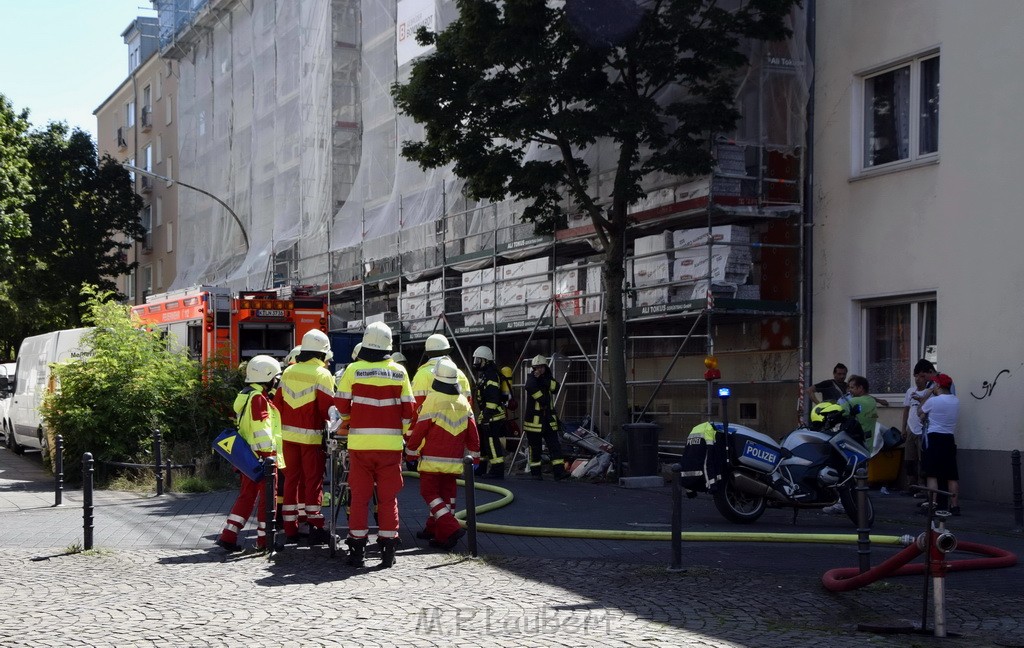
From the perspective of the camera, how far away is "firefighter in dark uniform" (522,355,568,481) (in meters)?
16.8

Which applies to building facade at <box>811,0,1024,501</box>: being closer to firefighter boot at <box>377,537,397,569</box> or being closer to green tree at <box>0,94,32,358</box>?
firefighter boot at <box>377,537,397,569</box>

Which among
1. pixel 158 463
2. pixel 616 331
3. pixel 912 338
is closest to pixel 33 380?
pixel 158 463

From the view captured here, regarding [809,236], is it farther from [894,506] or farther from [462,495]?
[462,495]

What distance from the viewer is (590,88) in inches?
650

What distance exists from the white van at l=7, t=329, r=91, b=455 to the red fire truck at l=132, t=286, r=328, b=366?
195cm

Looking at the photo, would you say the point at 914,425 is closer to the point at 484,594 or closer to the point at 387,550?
the point at 387,550

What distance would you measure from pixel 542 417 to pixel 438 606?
30.1ft

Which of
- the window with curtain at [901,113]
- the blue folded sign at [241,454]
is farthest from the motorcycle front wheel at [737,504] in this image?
the window with curtain at [901,113]

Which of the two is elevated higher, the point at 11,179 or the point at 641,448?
the point at 11,179

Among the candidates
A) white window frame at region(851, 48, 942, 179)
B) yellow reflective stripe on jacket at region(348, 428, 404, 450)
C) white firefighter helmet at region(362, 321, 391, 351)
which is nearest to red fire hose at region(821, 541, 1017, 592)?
yellow reflective stripe on jacket at region(348, 428, 404, 450)

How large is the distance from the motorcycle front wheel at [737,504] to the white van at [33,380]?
12336 mm

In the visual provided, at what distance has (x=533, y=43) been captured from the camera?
16.3 m

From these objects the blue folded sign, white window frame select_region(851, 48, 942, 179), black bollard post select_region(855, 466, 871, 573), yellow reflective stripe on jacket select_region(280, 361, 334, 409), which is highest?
white window frame select_region(851, 48, 942, 179)

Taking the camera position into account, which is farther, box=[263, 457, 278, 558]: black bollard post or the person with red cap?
the person with red cap
